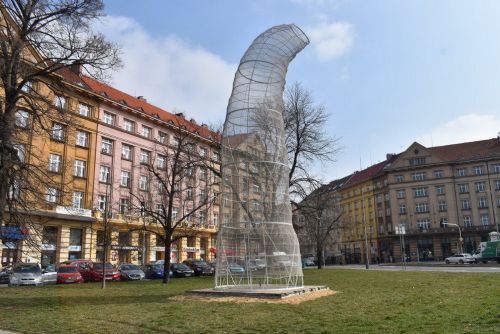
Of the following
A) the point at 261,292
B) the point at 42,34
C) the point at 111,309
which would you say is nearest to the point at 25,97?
the point at 42,34

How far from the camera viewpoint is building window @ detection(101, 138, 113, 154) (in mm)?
49809

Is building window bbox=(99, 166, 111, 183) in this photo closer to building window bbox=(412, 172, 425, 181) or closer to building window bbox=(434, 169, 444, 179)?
building window bbox=(412, 172, 425, 181)

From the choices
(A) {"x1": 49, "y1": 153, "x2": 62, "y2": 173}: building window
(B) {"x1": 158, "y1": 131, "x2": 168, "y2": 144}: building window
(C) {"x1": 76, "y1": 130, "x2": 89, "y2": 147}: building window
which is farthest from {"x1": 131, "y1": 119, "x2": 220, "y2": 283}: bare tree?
(C) {"x1": 76, "y1": 130, "x2": 89, "y2": 147}: building window

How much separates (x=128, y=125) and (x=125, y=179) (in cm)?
660

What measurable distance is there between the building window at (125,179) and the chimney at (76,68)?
34176mm

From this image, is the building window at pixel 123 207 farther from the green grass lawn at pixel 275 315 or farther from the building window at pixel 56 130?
the green grass lawn at pixel 275 315

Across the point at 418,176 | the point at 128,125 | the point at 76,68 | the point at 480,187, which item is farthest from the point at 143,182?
the point at 480,187

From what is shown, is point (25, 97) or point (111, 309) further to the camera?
point (25, 97)

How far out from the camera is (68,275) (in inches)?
1188

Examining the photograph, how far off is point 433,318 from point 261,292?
6771 millimetres

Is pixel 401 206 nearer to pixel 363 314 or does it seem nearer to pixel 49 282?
pixel 49 282

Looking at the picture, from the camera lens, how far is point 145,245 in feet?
167

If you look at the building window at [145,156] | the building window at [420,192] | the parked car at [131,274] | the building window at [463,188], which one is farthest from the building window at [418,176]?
the parked car at [131,274]

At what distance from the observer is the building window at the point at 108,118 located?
50.6 m
